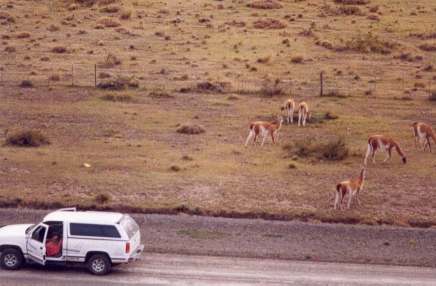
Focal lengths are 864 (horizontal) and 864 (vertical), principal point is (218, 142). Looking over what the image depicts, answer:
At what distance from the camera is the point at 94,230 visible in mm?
21250

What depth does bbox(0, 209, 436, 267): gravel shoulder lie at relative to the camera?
23.6m

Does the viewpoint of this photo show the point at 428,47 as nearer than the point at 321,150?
No

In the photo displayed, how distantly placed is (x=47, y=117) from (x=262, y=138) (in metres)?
11.3

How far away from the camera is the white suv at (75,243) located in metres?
21.1

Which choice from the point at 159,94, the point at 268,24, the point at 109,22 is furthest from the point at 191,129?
the point at 109,22

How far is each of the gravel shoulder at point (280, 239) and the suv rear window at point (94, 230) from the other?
2.66 metres

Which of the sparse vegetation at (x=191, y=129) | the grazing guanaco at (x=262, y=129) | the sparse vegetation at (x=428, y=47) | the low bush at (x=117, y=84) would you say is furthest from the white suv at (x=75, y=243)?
the sparse vegetation at (x=428, y=47)

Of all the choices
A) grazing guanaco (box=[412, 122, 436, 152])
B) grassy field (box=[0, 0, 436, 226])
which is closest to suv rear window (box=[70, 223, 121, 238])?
grassy field (box=[0, 0, 436, 226])

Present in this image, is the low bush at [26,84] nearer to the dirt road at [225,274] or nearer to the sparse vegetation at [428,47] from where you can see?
the dirt road at [225,274]

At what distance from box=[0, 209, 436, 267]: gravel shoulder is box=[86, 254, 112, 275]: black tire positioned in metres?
2.60

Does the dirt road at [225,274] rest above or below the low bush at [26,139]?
below

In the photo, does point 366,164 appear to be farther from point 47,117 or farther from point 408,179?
point 47,117

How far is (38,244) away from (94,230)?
1398mm

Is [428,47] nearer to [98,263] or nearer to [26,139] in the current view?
[26,139]
